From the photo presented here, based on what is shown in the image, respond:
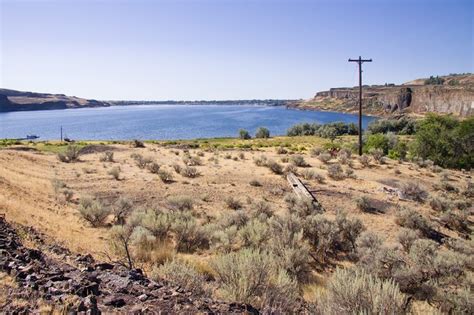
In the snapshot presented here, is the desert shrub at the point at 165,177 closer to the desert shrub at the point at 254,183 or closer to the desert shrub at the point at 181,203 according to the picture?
the desert shrub at the point at 254,183

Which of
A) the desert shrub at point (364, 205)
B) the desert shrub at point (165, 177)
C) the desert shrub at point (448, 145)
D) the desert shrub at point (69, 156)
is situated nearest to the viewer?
the desert shrub at point (364, 205)

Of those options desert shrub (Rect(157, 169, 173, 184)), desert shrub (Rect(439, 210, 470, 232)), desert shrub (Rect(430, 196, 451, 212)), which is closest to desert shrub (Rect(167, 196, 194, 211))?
desert shrub (Rect(157, 169, 173, 184))

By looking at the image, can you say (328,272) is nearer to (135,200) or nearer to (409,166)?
(135,200)

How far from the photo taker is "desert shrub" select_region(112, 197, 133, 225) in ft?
38.7

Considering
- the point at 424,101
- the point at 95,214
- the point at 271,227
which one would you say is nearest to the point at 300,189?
the point at 271,227

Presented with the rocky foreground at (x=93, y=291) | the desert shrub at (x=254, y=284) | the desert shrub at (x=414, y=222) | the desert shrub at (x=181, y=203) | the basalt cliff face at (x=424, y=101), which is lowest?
the desert shrub at (x=414, y=222)

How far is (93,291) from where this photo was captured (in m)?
4.52

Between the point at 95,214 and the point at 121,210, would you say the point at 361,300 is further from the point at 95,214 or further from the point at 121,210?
the point at 121,210

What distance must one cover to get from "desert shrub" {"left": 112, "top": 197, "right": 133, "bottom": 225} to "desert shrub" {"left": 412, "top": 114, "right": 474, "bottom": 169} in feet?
94.7

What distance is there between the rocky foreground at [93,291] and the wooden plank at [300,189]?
10.5 m

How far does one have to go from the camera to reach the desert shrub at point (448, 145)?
30.2 meters

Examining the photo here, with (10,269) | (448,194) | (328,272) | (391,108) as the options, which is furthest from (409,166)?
(391,108)

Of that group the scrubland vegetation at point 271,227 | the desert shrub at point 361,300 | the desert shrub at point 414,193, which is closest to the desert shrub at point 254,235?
the scrubland vegetation at point 271,227

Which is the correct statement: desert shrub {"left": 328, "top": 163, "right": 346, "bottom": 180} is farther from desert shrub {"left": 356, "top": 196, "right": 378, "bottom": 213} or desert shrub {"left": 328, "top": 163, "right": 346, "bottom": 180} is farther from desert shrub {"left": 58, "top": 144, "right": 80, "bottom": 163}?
desert shrub {"left": 58, "top": 144, "right": 80, "bottom": 163}
